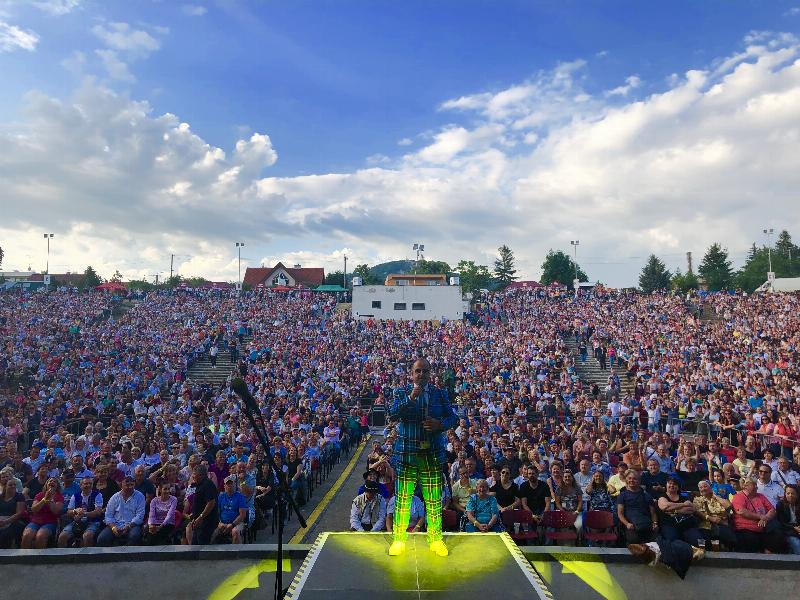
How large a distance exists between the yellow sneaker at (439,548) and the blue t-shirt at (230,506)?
329cm

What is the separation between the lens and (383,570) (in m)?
4.33

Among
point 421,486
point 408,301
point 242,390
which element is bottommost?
point 421,486

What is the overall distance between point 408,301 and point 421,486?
33.9 m

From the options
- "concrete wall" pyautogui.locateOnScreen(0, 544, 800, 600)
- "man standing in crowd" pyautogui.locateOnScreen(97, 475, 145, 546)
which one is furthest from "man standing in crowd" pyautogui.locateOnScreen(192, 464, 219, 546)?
"concrete wall" pyautogui.locateOnScreen(0, 544, 800, 600)

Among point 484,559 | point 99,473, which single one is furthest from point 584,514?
point 99,473

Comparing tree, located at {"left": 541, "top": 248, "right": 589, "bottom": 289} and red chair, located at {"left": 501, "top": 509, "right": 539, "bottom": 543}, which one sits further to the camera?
tree, located at {"left": 541, "top": 248, "right": 589, "bottom": 289}

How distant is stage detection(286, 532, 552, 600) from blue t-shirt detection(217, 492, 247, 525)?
234 cm

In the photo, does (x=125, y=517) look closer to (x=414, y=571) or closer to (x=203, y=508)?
(x=203, y=508)

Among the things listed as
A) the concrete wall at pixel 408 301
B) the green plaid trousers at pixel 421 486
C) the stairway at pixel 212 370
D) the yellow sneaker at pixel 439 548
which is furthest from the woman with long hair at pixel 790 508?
the concrete wall at pixel 408 301

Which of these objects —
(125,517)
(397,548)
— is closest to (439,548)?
(397,548)

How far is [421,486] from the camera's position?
466cm

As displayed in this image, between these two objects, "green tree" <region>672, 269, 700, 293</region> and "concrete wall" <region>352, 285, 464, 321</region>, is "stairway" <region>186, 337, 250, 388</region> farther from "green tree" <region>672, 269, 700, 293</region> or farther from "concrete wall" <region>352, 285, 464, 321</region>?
"green tree" <region>672, 269, 700, 293</region>

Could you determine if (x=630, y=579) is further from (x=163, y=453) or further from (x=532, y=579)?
(x=163, y=453)

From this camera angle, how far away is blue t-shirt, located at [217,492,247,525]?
6.86 metres
